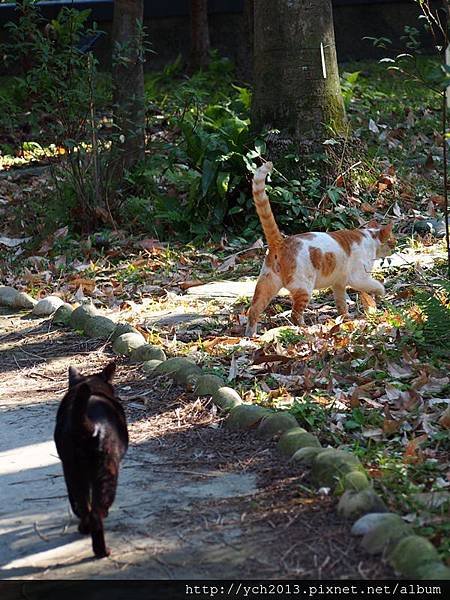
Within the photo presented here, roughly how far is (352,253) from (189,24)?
33.5 ft

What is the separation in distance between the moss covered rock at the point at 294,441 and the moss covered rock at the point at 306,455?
5 centimetres

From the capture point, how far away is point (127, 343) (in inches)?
262

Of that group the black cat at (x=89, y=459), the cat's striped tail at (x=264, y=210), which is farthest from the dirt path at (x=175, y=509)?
the cat's striped tail at (x=264, y=210)

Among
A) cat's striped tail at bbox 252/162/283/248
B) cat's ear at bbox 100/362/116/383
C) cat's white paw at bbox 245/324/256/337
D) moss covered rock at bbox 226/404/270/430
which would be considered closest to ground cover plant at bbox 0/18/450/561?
cat's white paw at bbox 245/324/256/337

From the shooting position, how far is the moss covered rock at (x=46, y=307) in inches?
309

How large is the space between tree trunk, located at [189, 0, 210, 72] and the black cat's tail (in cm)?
1251

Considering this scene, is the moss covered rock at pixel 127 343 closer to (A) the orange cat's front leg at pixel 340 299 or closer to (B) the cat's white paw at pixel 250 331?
(B) the cat's white paw at pixel 250 331

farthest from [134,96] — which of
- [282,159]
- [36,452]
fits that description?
[36,452]

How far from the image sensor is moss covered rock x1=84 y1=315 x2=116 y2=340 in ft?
23.1

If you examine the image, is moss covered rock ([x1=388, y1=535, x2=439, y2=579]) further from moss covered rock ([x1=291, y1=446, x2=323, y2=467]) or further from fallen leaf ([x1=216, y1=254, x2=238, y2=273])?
fallen leaf ([x1=216, y1=254, x2=238, y2=273])

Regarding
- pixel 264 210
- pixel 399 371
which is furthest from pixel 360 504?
pixel 264 210

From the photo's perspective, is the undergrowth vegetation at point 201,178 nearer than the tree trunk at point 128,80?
Yes

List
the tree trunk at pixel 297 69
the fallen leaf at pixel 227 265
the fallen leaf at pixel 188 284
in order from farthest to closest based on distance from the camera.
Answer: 1. the tree trunk at pixel 297 69
2. the fallen leaf at pixel 227 265
3. the fallen leaf at pixel 188 284

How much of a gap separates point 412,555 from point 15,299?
528 cm
